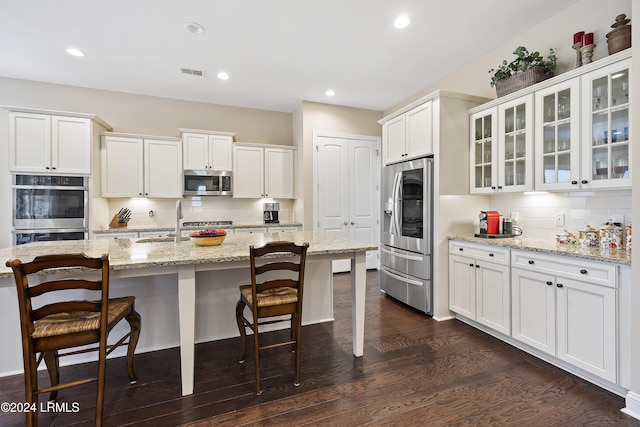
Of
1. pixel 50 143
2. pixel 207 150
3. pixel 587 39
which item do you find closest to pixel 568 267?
pixel 587 39

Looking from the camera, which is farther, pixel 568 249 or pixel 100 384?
pixel 568 249

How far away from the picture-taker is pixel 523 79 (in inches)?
106

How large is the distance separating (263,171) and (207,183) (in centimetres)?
95

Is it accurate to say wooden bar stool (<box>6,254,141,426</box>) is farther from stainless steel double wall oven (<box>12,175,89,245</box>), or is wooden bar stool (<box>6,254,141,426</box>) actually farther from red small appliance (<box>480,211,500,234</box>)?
red small appliance (<box>480,211,500,234</box>)

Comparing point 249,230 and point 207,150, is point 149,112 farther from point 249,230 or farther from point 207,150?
point 249,230

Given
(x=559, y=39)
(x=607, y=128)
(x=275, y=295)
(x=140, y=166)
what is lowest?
(x=275, y=295)

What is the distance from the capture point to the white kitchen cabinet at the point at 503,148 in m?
2.64

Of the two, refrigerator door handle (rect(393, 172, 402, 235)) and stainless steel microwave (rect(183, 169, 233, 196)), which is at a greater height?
stainless steel microwave (rect(183, 169, 233, 196))

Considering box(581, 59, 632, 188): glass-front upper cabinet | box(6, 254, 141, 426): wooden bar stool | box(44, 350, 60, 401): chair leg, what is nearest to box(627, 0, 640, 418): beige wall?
box(581, 59, 632, 188): glass-front upper cabinet

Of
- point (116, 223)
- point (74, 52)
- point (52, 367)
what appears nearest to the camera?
point (52, 367)

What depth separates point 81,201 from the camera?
3930mm

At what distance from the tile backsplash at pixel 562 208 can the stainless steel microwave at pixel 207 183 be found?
388 centimetres

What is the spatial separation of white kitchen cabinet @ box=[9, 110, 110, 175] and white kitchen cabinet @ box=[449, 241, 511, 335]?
4.88 m

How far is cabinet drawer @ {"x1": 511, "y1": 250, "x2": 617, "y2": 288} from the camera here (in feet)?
6.20
